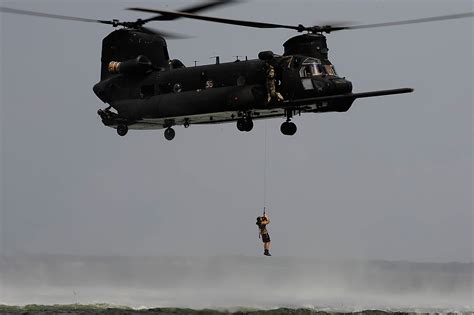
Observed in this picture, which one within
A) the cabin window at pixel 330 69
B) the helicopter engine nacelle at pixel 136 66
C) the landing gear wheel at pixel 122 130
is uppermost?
the helicopter engine nacelle at pixel 136 66

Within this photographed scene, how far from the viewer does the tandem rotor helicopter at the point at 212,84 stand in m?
40.8

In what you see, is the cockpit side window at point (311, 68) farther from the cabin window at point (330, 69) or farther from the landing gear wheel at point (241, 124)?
the landing gear wheel at point (241, 124)

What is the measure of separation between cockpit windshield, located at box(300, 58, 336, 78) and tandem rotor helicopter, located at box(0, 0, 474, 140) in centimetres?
3

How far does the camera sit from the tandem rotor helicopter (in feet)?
134

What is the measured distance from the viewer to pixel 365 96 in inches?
1572

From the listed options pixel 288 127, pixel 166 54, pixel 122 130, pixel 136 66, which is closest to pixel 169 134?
pixel 122 130

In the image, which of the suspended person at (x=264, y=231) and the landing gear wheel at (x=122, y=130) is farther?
the landing gear wheel at (x=122, y=130)

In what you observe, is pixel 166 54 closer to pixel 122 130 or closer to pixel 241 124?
pixel 122 130

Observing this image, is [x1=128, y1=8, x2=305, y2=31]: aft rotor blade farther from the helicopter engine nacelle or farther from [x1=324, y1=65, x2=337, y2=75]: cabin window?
the helicopter engine nacelle

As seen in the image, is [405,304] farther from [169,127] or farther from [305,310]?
[169,127]

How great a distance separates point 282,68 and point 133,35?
7216 millimetres

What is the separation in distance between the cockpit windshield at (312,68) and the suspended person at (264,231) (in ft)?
16.6

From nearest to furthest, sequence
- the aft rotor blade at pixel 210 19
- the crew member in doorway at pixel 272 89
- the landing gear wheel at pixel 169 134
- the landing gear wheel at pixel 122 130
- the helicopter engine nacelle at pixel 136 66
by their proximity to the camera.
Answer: the aft rotor blade at pixel 210 19 < the crew member in doorway at pixel 272 89 < the landing gear wheel at pixel 169 134 < the helicopter engine nacelle at pixel 136 66 < the landing gear wheel at pixel 122 130

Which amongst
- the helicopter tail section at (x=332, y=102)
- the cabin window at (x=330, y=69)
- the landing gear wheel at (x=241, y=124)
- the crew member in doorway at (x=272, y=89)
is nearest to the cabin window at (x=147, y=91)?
the landing gear wheel at (x=241, y=124)
